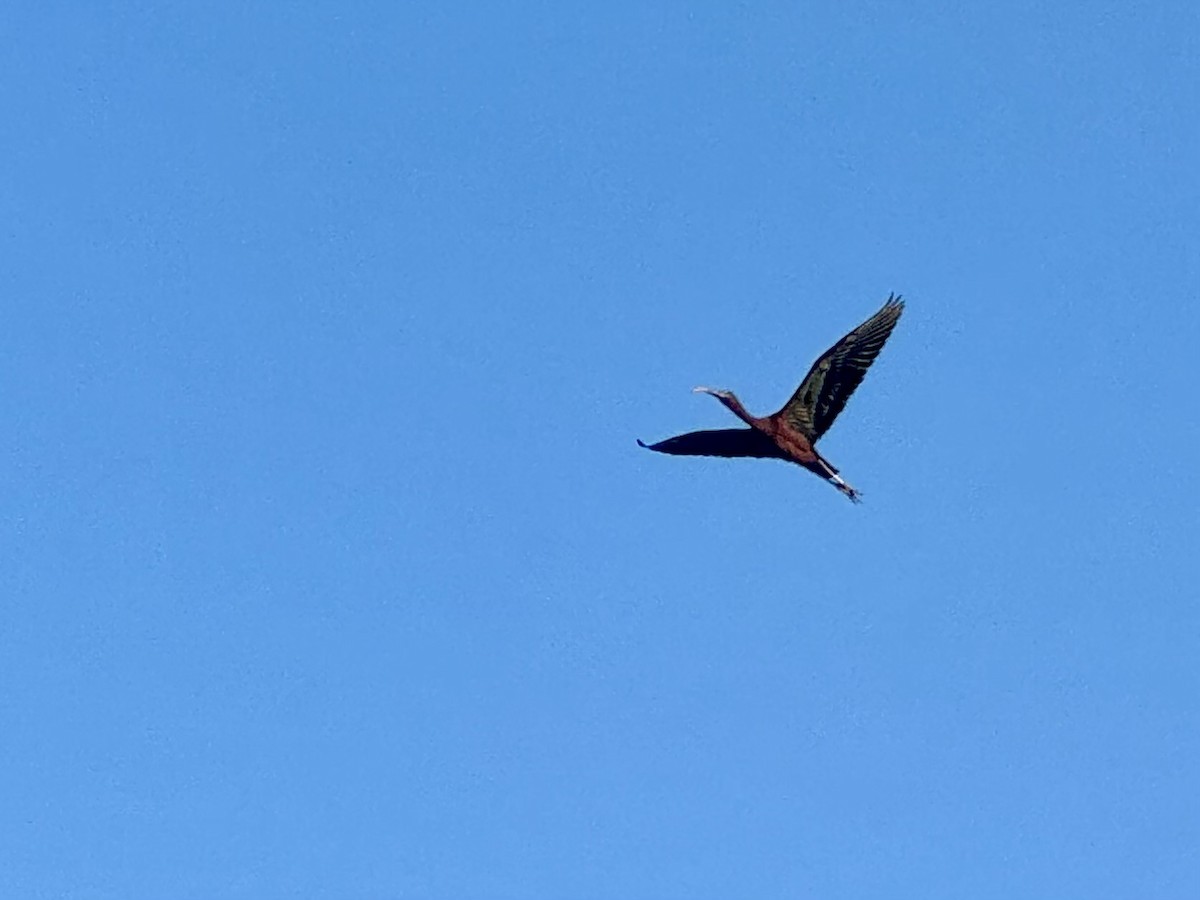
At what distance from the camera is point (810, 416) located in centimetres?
5769

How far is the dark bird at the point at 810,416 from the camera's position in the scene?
184 feet

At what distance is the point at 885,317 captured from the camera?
184 feet

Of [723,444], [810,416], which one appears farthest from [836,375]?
[723,444]

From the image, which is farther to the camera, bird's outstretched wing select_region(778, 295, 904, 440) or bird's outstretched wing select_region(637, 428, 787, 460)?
bird's outstretched wing select_region(637, 428, 787, 460)

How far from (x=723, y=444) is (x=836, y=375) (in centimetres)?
333

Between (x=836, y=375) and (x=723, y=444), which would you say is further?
(x=723, y=444)

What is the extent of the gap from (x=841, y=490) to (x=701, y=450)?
10.2 feet

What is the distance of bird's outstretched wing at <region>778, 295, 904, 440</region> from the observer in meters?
56.0

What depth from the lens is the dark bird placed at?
184ft

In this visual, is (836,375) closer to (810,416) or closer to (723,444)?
(810,416)

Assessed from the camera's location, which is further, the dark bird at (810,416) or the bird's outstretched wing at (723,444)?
the bird's outstretched wing at (723,444)

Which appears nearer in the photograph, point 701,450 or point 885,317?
point 885,317

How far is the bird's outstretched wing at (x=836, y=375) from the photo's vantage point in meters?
56.0

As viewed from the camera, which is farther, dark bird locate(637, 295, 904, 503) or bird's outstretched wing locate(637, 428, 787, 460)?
bird's outstretched wing locate(637, 428, 787, 460)
